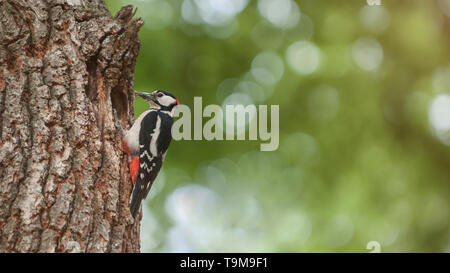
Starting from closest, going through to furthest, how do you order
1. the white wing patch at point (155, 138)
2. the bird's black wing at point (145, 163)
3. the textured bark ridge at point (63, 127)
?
the textured bark ridge at point (63, 127) < the bird's black wing at point (145, 163) < the white wing patch at point (155, 138)

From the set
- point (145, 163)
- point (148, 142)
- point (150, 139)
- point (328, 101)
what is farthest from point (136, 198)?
point (328, 101)

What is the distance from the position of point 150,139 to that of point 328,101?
88.6 inches

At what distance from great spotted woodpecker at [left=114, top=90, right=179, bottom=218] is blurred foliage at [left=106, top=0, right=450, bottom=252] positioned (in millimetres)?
729

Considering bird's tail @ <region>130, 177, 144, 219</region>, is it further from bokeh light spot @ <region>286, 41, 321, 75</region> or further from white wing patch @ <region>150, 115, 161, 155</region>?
bokeh light spot @ <region>286, 41, 321, 75</region>

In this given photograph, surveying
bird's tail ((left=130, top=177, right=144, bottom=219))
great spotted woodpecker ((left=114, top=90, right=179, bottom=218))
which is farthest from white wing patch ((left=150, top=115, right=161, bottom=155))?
bird's tail ((left=130, top=177, right=144, bottom=219))

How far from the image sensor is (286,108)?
4.96 metres

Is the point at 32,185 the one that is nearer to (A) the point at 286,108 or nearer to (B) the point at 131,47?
(B) the point at 131,47

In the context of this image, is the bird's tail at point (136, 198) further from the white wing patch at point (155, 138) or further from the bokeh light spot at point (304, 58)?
the bokeh light spot at point (304, 58)

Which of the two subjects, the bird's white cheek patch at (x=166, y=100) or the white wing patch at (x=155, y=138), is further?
the bird's white cheek patch at (x=166, y=100)

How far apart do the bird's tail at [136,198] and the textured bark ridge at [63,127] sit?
40 millimetres

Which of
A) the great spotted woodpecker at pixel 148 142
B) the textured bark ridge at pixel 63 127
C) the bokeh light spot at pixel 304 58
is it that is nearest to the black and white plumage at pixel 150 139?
the great spotted woodpecker at pixel 148 142

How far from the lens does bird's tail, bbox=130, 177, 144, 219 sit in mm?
2477

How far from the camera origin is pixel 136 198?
2572mm

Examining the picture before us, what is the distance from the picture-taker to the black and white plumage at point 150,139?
2.74 m
